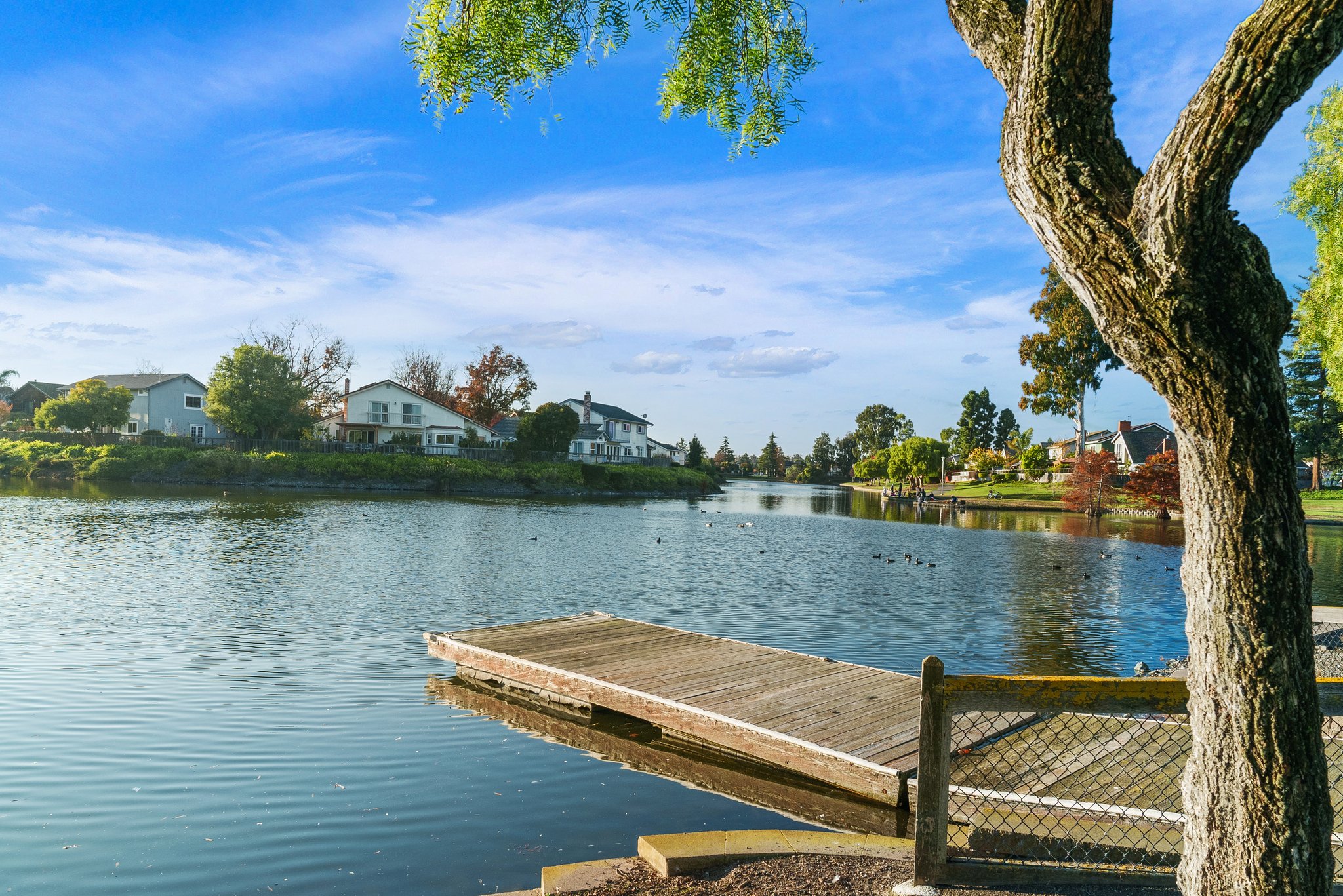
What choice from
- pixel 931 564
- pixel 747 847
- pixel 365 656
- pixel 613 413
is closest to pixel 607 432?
pixel 613 413

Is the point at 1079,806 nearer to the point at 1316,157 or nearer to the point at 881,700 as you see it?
the point at 881,700

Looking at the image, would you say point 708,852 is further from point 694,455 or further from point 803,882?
point 694,455

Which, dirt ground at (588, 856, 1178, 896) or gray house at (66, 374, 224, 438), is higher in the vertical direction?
gray house at (66, 374, 224, 438)

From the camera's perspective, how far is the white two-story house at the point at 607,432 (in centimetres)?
9806

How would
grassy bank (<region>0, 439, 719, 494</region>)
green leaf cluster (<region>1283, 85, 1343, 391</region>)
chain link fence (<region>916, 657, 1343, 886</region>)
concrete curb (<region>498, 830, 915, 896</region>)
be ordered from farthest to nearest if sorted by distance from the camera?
grassy bank (<region>0, 439, 719, 494</region>) < green leaf cluster (<region>1283, 85, 1343, 391</region>) < concrete curb (<region>498, 830, 915, 896</region>) < chain link fence (<region>916, 657, 1343, 886</region>)

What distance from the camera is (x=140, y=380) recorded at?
7844 centimetres

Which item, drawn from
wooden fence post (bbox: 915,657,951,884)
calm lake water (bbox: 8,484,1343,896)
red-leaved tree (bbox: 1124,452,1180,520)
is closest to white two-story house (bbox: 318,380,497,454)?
calm lake water (bbox: 8,484,1343,896)

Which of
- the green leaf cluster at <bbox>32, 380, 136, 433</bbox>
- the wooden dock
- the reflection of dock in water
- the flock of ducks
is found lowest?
the reflection of dock in water

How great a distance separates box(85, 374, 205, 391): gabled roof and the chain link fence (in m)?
84.3

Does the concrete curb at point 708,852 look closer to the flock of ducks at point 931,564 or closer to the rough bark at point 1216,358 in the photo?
the rough bark at point 1216,358

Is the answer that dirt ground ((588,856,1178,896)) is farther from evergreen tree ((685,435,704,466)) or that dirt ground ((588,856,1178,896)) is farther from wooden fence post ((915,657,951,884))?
evergreen tree ((685,435,704,466))

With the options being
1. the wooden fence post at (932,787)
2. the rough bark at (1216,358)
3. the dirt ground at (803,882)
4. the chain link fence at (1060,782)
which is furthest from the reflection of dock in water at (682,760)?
the rough bark at (1216,358)

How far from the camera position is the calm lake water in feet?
23.2

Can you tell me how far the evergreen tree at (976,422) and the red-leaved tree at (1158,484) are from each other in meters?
43.2
